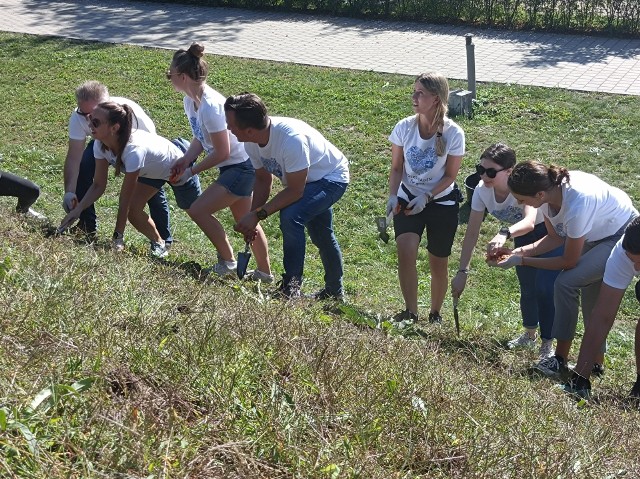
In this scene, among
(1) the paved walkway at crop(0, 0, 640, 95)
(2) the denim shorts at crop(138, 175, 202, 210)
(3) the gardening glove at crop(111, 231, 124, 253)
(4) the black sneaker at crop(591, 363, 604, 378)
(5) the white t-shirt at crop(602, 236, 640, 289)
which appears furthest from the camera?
(1) the paved walkway at crop(0, 0, 640, 95)

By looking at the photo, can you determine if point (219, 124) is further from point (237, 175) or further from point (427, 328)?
point (427, 328)

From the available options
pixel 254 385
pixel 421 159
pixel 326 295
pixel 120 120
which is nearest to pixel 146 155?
pixel 120 120

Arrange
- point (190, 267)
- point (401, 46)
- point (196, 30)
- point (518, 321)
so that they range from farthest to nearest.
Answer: point (196, 30)
point (401, 46)
point (518, 321)
point (190, 267)

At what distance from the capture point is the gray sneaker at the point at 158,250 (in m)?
6.61

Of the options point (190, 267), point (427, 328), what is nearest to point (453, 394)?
point (427, 328)

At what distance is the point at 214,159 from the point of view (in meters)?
6.46

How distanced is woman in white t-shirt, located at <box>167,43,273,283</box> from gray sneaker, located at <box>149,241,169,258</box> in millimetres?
389

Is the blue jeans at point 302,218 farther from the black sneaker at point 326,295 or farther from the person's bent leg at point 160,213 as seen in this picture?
the person's bent leg at point 160,213

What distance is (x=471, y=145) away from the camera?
10.1 m

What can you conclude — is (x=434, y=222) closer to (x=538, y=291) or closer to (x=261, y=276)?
(x=538, y=291)

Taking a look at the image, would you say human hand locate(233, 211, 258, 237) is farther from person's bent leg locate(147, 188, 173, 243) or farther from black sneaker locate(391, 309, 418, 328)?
person's bent leg locate(147, 188, 173, 243)

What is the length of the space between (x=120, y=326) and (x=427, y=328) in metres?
2.51

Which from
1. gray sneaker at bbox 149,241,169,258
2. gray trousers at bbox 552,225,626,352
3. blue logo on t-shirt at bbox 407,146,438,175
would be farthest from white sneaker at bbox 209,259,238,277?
gray trousers at bbox 552,225,626,352

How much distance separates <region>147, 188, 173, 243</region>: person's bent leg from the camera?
24.0 feet
